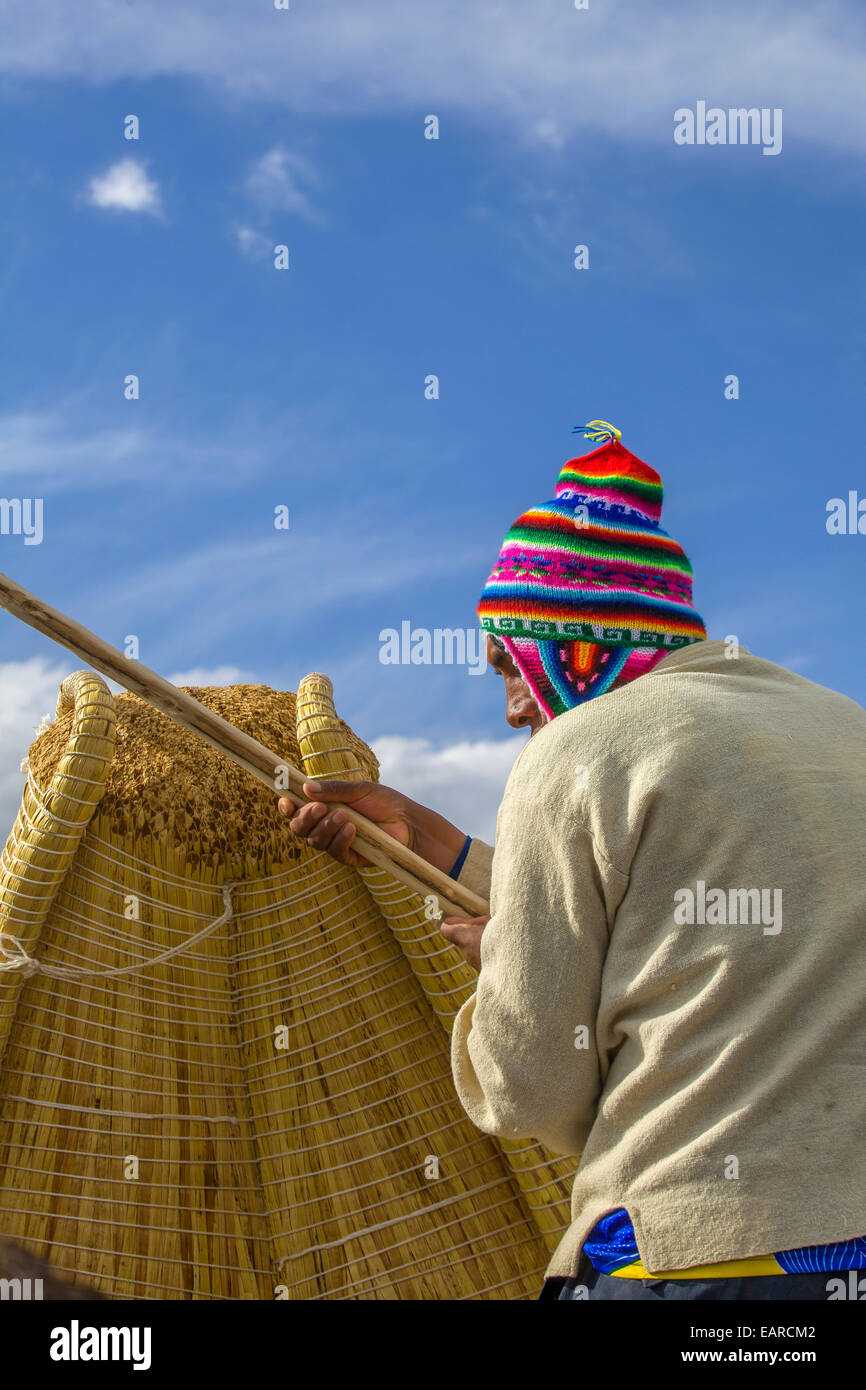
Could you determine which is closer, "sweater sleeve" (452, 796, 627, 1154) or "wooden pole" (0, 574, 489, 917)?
"sweater sleeve" (452, 796, 627, 1154)

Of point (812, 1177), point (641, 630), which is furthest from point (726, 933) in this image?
point (641, 630)

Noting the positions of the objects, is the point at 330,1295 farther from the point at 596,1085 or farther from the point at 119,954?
the point at 596,1085

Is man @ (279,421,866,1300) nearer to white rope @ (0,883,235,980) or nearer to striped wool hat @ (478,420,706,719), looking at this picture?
striped wool hat @ (478,420,706,719)

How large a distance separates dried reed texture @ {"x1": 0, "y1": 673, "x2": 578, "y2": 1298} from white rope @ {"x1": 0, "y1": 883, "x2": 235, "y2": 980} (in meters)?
0.01

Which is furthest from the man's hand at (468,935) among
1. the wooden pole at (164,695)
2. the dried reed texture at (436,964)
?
the dried reed texture at (436,964)

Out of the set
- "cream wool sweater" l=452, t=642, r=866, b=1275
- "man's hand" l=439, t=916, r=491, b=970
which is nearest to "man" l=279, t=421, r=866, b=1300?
"cream wool sweater" l=452, t=642, r=866, b=1275

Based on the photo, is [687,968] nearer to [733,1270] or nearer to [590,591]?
[733,1270]

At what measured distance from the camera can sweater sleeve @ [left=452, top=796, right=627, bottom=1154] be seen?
1509 mm

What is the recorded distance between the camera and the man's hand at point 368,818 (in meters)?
2.32

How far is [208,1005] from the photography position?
276cm

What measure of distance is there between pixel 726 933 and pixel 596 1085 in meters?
0.29

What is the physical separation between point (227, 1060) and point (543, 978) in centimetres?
147

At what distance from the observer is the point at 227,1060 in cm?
276

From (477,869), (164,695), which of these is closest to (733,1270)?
(477,869)
